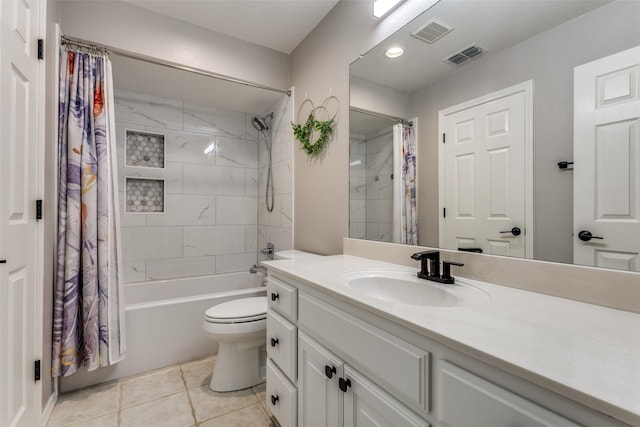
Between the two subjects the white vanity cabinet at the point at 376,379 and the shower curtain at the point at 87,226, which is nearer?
the white vanity cabinet at the point at 376,379

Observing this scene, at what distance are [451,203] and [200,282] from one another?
2485 mm

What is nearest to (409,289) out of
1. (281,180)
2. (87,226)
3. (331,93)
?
(331,93)

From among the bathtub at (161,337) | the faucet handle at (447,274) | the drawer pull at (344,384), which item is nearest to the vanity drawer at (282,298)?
the drawer pull at (344,384)

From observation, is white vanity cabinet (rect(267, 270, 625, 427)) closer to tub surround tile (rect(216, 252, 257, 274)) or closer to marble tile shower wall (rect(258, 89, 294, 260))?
marble tile shower wall (rect(258, 89, 294, 260))

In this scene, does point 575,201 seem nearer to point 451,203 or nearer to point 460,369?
point 451,203

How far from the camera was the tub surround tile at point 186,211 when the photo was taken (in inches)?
108

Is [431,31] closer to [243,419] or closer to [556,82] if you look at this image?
[556,82]

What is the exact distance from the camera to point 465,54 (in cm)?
115

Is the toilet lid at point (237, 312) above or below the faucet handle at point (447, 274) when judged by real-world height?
below

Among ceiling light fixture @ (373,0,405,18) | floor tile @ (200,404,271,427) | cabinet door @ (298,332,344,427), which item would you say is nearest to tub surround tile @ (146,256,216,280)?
floor tile @ (200,404,271,427)

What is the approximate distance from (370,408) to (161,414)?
53.7 inches

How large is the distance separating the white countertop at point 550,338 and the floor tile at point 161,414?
129 cm

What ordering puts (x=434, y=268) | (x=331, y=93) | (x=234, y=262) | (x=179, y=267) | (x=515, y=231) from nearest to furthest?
(x=515, y=231) < (x=434, y=268) < (x=331, y=93) < (x=179, y=267) < (x=234, y=262)

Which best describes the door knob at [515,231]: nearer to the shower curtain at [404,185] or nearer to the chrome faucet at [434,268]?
the chrome faucet at [434,268]
